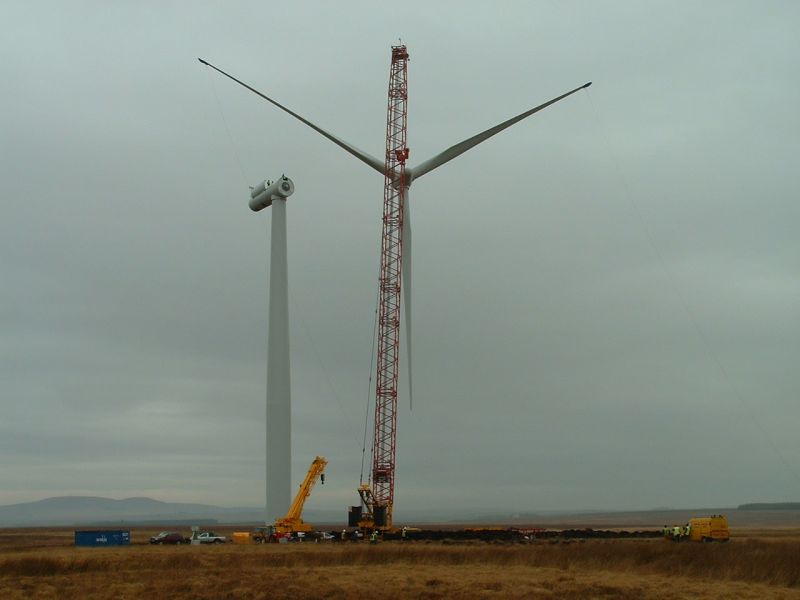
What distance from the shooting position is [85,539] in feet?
252

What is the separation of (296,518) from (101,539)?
16884 millimetres

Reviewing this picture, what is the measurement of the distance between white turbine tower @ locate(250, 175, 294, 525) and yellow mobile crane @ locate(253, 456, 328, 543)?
45.5 inches

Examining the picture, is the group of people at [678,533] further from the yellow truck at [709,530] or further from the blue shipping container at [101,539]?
the blue shipping container at [101,539]

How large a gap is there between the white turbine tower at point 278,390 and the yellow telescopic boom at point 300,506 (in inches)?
43.4

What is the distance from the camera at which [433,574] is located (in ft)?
136

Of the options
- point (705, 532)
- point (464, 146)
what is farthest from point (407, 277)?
point (705, 532)

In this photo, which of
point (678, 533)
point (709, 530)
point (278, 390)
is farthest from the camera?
point (278, 390)

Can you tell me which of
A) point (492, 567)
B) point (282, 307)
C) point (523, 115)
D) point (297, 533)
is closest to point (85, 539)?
point (297, 533)

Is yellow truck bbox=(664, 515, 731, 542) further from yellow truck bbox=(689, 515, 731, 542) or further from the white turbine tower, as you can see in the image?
the white turbine tower

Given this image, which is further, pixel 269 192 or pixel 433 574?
pixel 269 192

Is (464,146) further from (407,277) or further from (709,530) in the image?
(709,530)

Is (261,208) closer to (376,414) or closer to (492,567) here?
(376,414)

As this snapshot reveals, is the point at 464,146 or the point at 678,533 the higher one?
the point at 464,146

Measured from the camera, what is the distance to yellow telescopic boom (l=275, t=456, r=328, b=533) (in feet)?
266
